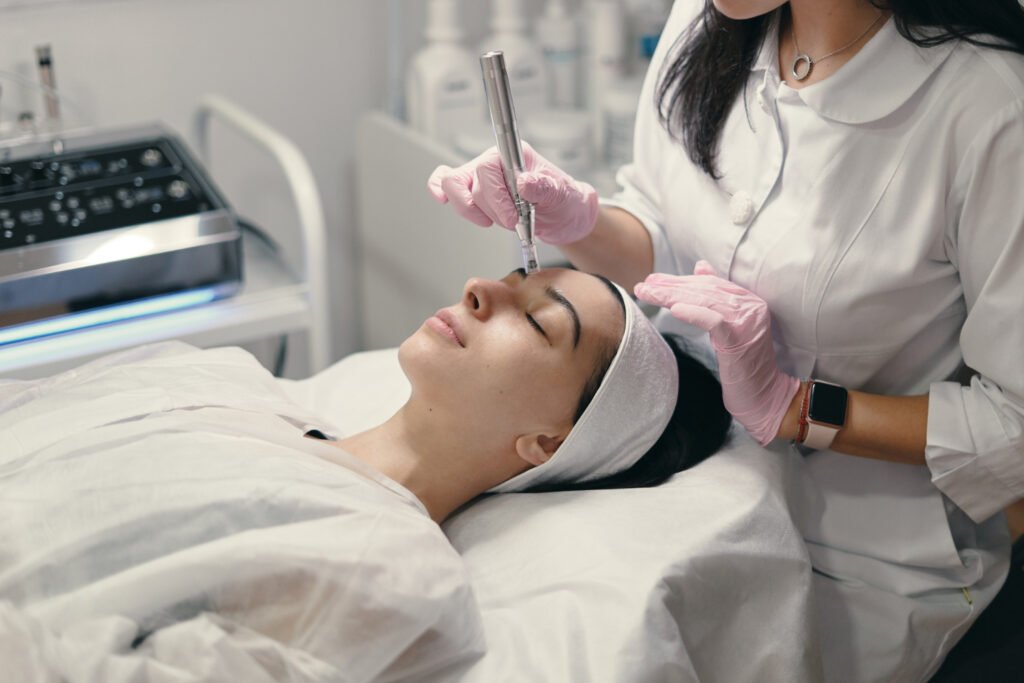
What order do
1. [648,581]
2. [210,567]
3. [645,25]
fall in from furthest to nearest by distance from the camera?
1. [645,25]
2. [648,581]
3. [210,567]

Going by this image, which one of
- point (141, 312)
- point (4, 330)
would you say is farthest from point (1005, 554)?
point (4, 330)

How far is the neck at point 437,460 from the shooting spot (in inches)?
46.6

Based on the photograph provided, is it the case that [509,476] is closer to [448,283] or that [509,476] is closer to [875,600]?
[875,600]

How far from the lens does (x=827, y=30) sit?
3.86ft

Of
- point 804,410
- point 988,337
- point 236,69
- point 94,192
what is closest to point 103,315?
point 94,192

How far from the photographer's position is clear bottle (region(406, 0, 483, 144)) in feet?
6.26

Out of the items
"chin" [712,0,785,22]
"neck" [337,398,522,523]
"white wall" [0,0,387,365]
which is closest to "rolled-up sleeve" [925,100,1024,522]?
"chin" [712,0,785,22]

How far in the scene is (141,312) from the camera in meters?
1.52

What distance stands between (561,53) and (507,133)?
0.97 m

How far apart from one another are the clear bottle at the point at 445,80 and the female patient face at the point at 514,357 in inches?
32.0

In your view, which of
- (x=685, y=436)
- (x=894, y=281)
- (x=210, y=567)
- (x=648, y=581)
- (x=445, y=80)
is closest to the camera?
(x=210, y=567)

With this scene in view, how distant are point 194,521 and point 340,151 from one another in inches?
52.0

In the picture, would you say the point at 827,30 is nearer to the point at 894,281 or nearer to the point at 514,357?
the point at 894,281

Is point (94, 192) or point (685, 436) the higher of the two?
point (94, 192)
